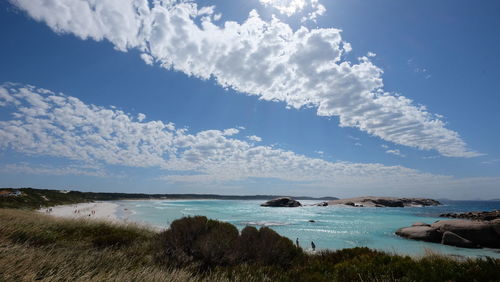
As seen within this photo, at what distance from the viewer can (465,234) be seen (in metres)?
24.9

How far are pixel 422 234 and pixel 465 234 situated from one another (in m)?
3.51

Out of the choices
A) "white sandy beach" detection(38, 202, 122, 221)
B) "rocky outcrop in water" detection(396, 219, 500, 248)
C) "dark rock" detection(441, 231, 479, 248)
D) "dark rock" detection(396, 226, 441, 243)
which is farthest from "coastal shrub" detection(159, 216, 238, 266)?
"dark rock" detection(396, 226, 441, 243)

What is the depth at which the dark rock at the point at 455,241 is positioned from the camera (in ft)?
78.1

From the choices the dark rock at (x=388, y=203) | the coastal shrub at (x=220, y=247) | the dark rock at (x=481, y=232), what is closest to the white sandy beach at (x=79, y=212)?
the coastal shrub at (x=220, y=247)

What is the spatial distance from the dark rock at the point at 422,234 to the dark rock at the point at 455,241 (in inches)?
47.1

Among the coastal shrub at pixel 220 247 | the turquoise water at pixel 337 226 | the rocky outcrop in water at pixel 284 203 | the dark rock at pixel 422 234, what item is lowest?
the rocky outcrop in water at pixel 284 203

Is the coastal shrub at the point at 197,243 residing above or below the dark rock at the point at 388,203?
Result: above

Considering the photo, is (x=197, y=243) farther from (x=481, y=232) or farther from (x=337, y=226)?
(x=337, y=226)

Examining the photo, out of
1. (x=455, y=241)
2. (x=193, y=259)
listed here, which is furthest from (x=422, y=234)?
(x=193, y=259)

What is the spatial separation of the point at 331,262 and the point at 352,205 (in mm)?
112855

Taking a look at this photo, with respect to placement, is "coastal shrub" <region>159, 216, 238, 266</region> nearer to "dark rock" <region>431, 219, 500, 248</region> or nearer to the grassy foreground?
the grassy foreground

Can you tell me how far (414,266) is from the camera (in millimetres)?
7262

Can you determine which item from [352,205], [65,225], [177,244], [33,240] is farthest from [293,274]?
[352,205]

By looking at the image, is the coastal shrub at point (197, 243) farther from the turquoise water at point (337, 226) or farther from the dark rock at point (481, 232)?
the dark rock at point (481, 232)
